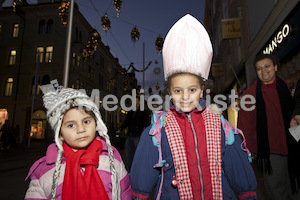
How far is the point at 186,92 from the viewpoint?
201cm

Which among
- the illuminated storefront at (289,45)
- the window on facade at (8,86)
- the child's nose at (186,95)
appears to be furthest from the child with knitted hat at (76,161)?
the window on facade at (8,86)

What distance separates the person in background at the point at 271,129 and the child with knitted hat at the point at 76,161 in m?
1.90

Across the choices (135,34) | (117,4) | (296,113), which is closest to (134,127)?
(296,113)

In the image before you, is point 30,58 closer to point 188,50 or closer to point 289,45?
point 289,45

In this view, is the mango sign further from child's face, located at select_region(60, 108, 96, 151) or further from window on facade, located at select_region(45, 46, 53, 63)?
window on facade, located at select_region(45, 46, 53, 63)

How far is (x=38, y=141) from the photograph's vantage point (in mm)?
22047

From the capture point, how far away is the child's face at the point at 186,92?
200 centimetres

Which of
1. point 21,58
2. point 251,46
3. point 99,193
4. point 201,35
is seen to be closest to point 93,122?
point 99,193

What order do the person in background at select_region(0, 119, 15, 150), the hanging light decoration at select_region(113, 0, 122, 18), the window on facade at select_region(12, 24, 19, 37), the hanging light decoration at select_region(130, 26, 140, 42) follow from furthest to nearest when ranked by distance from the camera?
the window on facade at select_region(12, 24, 19, 37) < the person in background at select_region(0, 119, 15, 150) < the hanging light decoration at select_region(130, 26, 140, 42) < the hanging light decoration at select_region(113, 0, 122, 18)

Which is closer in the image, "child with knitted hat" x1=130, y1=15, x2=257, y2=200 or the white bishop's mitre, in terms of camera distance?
"child with knitted hat" x1=130, y1=15, x2=257, y2=200

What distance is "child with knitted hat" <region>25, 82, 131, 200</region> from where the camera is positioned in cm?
184

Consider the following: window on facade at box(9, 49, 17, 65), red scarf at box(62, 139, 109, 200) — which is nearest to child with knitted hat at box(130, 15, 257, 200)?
red scarf at box(62, 139, 109, 200)

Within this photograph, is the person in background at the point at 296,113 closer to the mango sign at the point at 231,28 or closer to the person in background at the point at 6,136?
the mango sign at the point at 231,28

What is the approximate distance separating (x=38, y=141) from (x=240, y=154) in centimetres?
2415
